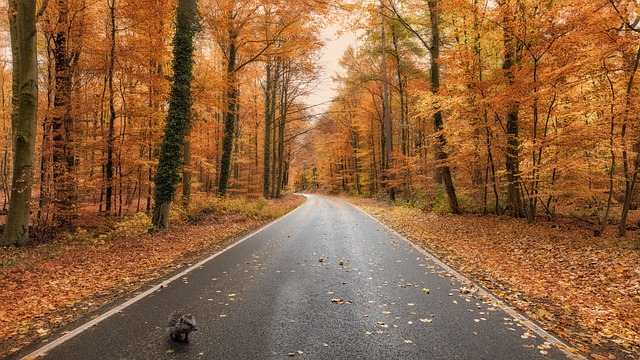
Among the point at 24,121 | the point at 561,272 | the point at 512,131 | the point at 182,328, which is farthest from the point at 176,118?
the point at 512,131

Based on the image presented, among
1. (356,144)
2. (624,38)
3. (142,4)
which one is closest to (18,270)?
(142,4)

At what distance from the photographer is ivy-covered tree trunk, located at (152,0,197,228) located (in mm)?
11703

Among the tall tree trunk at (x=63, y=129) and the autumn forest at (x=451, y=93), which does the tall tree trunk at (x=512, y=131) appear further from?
the tall tree trunk at (x=63, y=129)

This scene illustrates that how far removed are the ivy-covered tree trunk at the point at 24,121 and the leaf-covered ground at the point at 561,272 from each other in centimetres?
1076

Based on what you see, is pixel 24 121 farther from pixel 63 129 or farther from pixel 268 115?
pixel 268 115

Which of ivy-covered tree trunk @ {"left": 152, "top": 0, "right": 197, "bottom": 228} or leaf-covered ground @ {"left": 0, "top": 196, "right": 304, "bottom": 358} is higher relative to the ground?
ivy-covered tree trunk @ {"left": 152, "top": 0, "right": 197, "bottom": 228}

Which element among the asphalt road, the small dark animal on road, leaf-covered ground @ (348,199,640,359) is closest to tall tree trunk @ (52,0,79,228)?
the asphalt road

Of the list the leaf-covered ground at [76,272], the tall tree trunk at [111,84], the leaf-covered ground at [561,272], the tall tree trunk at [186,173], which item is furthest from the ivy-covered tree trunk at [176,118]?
the leaf-covered ground at [561,272]

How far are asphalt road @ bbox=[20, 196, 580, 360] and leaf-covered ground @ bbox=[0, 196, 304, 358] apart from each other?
0.61 meters

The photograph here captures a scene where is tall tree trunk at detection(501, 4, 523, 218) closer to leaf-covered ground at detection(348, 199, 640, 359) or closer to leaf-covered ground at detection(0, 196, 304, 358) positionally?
leaf-covered ground at detection(348, 199, 640, 359)

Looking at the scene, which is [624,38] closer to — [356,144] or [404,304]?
[404,304]

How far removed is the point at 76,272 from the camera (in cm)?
680

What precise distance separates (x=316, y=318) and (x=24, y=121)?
9119mm

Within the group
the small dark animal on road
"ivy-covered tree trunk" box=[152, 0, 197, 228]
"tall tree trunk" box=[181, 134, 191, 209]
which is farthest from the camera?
"tall tree trunk" box=[181, 134, 191, 209]
